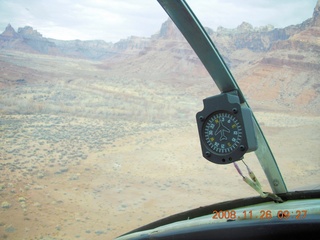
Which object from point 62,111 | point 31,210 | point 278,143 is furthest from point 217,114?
A: point 62,111

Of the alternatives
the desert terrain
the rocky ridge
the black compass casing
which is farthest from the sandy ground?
the rocky ridge

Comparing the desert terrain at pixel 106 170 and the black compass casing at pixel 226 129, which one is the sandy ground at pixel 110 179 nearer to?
the desert terrain at pixel 106 170

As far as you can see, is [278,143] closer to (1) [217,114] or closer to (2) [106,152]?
(2) [106,152]

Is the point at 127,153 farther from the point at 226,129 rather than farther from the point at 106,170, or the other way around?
the point at 226,129

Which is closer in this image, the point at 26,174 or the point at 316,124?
the point at 26,174
